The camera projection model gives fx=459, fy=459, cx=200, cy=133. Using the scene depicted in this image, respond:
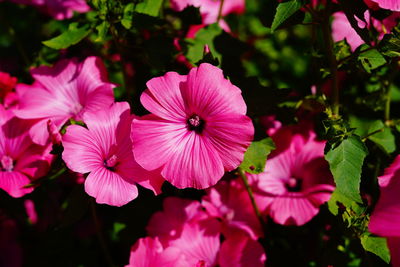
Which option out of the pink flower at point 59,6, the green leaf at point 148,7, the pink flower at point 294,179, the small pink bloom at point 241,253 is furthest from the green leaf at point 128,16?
the small pink bloom at point 241,253

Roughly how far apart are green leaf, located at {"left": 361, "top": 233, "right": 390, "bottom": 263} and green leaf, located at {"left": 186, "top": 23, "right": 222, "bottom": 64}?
744 mm

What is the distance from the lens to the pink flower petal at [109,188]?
3.81 feet

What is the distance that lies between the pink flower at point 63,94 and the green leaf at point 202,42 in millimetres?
323

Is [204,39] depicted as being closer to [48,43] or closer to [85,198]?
[48,43]

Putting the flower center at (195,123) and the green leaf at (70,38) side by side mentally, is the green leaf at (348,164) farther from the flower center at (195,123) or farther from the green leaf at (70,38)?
the green leaf at (70,38)

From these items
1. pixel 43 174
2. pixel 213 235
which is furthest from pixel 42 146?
pixel 213 235

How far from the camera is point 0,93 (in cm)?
153

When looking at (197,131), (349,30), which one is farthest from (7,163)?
(349,30)

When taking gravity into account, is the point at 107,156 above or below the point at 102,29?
below

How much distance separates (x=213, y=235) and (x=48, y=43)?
2.58 feet

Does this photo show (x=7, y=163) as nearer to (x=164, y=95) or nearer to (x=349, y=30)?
(x=164, y=95)

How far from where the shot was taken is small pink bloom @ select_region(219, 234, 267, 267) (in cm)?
142

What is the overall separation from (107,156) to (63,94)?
0.39 metres

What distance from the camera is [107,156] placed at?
126 cm
